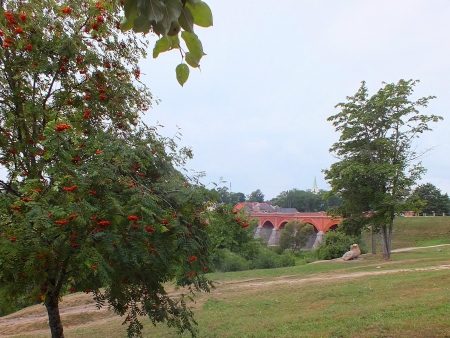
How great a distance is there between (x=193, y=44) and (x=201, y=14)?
118mm

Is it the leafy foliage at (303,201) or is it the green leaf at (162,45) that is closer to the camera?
the green leaf at (162,45)

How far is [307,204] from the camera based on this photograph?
8425 centimetres

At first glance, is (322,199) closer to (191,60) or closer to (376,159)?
(376,159)

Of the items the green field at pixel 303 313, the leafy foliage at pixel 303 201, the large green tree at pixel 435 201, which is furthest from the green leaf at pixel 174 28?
the leafy foliage at pixel 303 201

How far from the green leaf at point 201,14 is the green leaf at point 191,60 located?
147 millimetres

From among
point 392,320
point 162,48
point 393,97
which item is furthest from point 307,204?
point 162,48

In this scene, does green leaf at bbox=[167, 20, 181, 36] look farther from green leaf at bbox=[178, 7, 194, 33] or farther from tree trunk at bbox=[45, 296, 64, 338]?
tree trunk at bbox=[45, 296, 64, 338]

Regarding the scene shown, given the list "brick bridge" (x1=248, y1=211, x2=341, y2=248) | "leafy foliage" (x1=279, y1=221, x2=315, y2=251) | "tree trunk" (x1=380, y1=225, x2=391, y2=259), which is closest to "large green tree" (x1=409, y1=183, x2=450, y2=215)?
"brick bridge" (x1=248, y1=211, x2=341, y2=248)

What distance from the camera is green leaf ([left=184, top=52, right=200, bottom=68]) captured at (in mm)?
1342

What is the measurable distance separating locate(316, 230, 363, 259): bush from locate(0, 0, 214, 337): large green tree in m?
21.9

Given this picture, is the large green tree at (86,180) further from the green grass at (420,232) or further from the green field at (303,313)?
the green grass at (420,232)

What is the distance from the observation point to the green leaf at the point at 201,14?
1.20 m

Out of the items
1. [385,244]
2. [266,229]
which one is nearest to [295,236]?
[266,229]

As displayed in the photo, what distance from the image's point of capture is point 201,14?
1.21 metres
